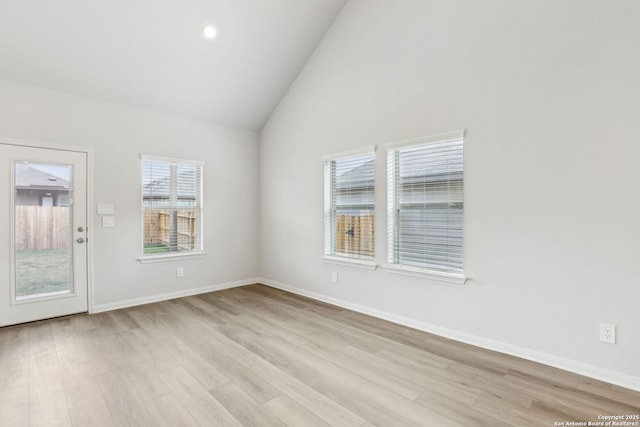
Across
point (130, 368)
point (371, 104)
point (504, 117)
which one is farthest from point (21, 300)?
point (504, 117)

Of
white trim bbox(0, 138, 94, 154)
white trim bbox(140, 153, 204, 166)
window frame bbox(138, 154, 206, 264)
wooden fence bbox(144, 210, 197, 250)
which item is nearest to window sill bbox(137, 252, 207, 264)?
window frame bbox(138, 154, 206, 264)

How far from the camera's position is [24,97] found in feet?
12.1

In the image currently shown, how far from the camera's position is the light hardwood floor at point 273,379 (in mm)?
2051

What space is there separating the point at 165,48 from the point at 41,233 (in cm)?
268

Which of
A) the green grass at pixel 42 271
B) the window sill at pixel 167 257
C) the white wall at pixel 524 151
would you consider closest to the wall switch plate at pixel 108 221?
the green grass at pixel 42 271

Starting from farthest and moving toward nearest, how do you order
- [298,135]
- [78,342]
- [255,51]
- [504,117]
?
1. [298,135]
2. [255,51]
3. [78,342]
4. [504,117]

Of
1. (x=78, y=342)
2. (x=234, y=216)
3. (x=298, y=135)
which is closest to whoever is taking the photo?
(x=78, y=342)

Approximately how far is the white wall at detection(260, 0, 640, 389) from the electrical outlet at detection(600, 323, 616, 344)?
40 millimetres

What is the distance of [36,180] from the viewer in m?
3.79

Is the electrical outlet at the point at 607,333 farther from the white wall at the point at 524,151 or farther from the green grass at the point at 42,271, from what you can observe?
the green grass at the point at 42,271

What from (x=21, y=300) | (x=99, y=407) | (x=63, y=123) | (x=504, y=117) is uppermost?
(x=63, y=123)

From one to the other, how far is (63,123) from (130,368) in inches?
124

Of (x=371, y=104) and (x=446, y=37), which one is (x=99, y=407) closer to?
(x=371, y=104)

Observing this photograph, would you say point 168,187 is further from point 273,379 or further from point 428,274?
point 428,274
